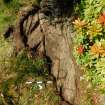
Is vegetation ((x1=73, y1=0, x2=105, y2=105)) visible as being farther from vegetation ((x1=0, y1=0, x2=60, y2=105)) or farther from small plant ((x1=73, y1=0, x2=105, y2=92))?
vegetation ((x1=0, y1=0, x2=60, y2=105))

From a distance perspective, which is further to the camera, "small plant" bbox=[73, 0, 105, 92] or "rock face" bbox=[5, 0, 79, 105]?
"rock face" bbox=[5, 0, 79, 105]

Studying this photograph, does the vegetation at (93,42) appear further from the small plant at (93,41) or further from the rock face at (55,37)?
the rock face at (55,37)

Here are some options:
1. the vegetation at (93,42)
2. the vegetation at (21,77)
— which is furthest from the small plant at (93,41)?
the vegetation at (21,77)

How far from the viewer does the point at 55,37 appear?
7758 millimetres

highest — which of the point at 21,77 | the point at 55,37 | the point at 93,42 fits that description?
the point at 93,42

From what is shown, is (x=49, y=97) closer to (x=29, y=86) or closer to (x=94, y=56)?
(x=29, y=86)

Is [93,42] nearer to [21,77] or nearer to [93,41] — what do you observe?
[93,41]

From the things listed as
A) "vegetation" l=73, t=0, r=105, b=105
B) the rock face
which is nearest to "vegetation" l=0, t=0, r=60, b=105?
the rock face

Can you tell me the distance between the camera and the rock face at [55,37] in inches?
290

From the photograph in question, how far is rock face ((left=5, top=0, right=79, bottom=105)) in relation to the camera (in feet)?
24.2

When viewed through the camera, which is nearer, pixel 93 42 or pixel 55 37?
pixel 93 42

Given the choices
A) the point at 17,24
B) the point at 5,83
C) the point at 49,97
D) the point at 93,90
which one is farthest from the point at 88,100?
the point at 17,24

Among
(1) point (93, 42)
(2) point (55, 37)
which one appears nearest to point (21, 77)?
(2) point (55, 37)

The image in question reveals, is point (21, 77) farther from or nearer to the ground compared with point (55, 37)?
nearer to the ground
